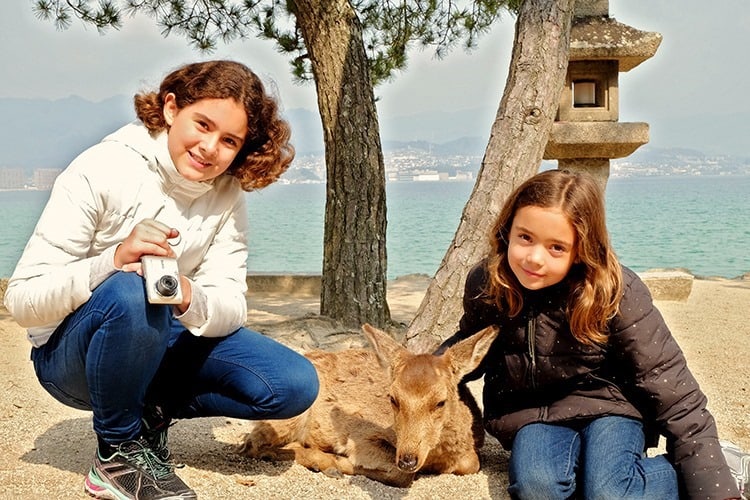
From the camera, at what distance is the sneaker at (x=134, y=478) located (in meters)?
3.39

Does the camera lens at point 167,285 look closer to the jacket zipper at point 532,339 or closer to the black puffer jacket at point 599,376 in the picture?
the black puffer jacket at point 599,376

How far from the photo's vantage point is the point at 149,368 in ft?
11.1

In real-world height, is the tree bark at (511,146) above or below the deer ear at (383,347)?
above

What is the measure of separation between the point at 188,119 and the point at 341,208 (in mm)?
4167

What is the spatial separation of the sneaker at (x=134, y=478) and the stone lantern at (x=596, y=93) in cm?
526

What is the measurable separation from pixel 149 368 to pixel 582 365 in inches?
70.7

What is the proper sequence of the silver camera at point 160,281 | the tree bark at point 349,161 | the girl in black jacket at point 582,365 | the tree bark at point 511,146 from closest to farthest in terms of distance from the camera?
the silver camera at point 160,281 → the girl in black jacket at point 582,365 → the tree bark at point 511,146 → the tree bark at point 349,161

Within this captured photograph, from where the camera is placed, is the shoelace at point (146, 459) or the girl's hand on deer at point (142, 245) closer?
the girl's hand on deer at point (142, 245)

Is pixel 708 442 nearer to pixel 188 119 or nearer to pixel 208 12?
pixel 188 119

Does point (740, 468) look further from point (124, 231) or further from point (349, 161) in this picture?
point (349, 161)

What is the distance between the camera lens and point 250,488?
147 inches

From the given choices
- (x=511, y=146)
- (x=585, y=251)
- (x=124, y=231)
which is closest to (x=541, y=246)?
(x=585, y=251)

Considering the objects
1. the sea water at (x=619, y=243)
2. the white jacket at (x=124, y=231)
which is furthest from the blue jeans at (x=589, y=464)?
the sea water at (x=619, y=243)

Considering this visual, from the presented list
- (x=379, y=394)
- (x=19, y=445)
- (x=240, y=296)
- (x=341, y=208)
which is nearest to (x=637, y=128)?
(x=341, y=208)
